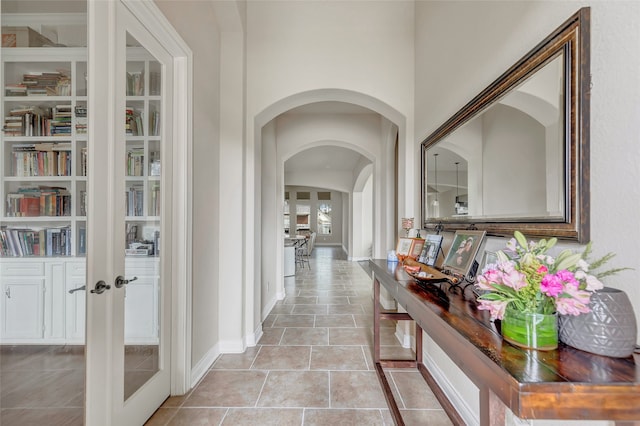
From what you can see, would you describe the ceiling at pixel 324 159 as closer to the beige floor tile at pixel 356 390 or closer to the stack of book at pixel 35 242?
the beige floor tile at pixel 356 390

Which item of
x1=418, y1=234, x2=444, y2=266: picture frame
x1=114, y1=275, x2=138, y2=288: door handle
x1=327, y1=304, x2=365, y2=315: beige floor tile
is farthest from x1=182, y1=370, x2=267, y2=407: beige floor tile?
x1=327, y1=304, x2=365, y2=315: beige floor tile

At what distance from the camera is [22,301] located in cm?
109

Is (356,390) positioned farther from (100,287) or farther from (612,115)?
(612,115)

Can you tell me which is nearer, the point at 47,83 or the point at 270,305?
the point at 47,83

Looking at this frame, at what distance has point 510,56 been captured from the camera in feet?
4.80

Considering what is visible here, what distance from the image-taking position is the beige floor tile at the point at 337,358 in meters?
2.55

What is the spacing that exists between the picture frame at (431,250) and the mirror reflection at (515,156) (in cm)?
22

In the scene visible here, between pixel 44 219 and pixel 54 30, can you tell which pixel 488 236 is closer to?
pixel 44 219

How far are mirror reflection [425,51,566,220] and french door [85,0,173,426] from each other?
2.15 m

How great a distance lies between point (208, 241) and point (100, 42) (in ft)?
5.36

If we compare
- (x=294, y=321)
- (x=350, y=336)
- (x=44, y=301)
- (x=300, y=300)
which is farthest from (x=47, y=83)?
(x=300, y=300)

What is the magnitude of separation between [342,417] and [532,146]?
206 centimetres

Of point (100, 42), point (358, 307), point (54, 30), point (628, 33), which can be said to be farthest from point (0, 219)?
point (358, 307)

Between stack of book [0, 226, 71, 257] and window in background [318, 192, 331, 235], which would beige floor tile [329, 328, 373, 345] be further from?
window in background [318, 192, 331, 235]
